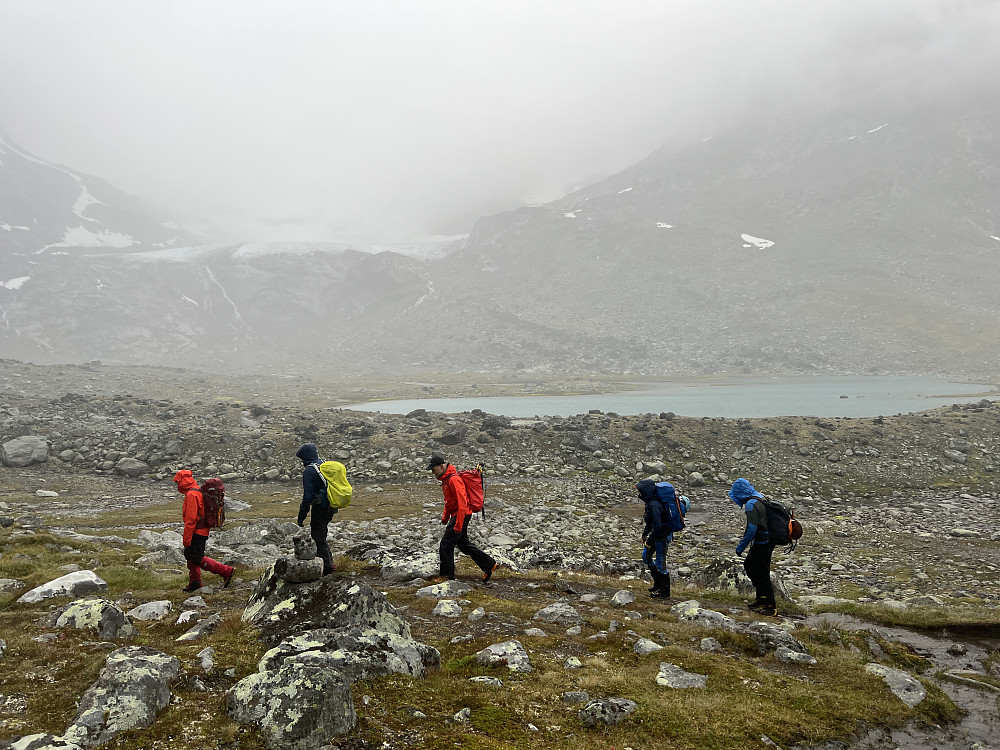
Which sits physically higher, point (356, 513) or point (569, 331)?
point (569, 331)

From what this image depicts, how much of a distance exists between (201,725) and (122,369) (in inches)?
4659

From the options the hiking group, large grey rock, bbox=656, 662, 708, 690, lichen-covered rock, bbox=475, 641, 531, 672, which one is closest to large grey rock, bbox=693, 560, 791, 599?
the hiking group

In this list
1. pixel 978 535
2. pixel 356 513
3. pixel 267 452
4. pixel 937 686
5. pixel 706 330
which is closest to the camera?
pixel 937 686

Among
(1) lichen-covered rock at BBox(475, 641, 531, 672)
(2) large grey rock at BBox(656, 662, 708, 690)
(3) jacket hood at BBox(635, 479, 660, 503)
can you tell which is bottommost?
(2) large grey rock at BBox(656, 662, 708, 690)

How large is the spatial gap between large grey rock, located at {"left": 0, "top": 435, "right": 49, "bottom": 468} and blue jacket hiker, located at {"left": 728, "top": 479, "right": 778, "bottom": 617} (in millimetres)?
38823

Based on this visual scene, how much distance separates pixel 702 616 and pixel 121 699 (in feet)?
30.9

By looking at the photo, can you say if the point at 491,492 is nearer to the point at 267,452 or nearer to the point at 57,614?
the point at 267,452

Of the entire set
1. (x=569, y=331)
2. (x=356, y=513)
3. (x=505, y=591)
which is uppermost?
(x=569, y=331)

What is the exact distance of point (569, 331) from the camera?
18362cm

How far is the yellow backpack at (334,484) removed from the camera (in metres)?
11.0

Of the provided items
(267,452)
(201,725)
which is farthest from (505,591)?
(267,452)

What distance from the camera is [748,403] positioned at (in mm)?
68250

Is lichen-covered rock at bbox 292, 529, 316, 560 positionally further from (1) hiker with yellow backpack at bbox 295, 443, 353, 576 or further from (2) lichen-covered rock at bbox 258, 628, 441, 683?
(2) lichen-covered rock at bbox 258, 628, 441, 683

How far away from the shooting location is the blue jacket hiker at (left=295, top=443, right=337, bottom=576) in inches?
425
